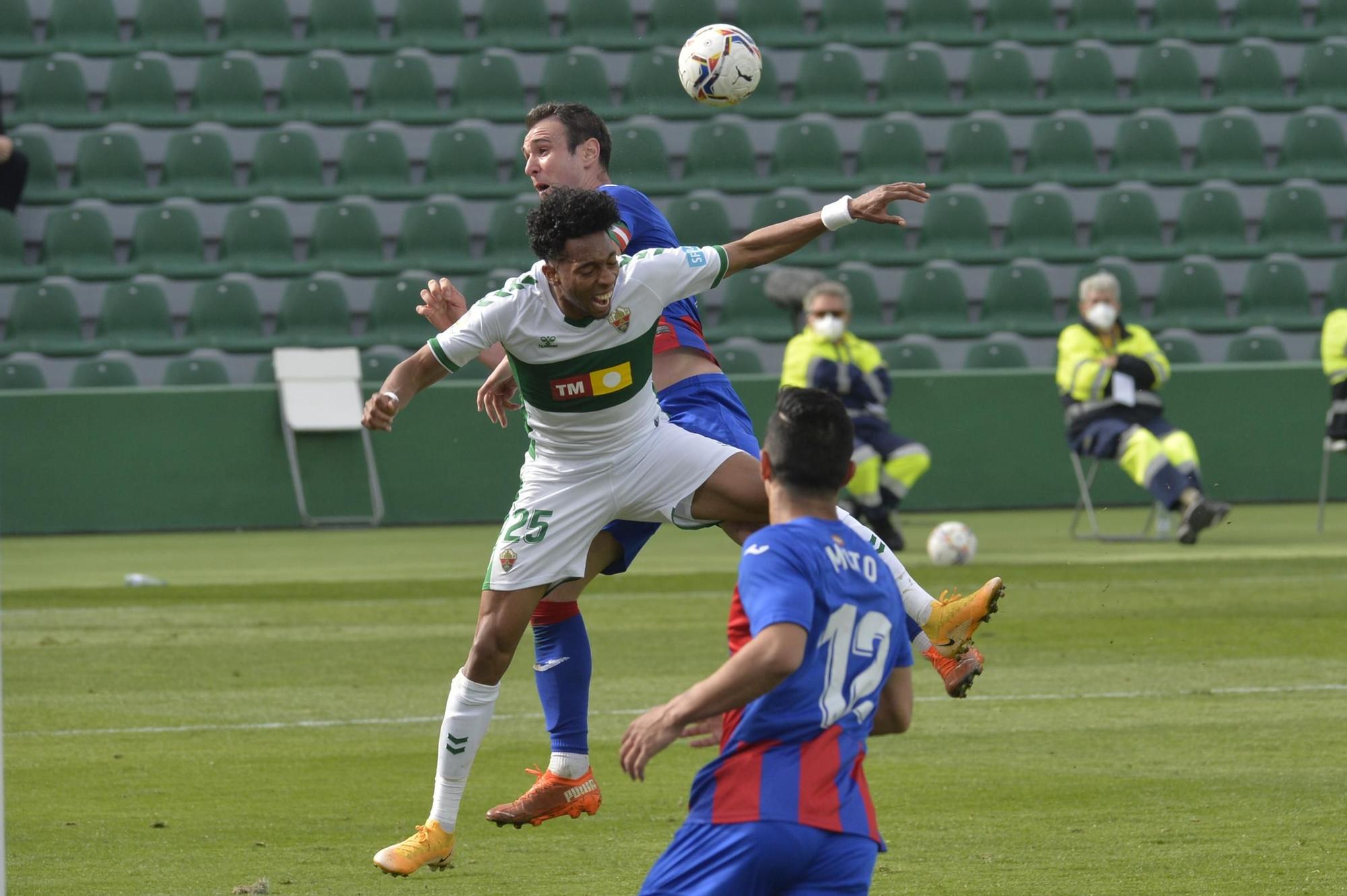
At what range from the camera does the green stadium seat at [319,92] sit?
1991cm

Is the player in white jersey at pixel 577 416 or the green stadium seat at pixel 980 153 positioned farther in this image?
the green stadium seat at pixel 980 153

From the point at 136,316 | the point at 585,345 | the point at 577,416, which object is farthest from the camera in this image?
the point at 136,316

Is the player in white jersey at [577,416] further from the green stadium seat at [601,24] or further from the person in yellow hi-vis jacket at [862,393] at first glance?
the green stadium seat at [601,24]

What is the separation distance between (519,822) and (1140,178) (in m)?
16.0

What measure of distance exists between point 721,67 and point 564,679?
252 centimetres

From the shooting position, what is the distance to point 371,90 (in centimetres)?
2014

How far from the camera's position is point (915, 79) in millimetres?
20812

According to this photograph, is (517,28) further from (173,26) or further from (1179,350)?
(1179,350)

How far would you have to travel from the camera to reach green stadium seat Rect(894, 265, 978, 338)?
19344 mm

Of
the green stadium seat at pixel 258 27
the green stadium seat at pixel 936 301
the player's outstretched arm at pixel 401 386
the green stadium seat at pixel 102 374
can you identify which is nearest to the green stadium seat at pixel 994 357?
the green stadium seat at pixel 936 301

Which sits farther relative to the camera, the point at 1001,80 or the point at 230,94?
the point at 1001,80

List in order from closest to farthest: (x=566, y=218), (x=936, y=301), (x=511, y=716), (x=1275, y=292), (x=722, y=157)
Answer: (x=566, y=218)
(x=511, y=716)
(x=936, y=301)
(x=1275, y=292)
(x=722, y=157)

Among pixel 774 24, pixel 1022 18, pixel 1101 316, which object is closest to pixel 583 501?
pixel 1101 316

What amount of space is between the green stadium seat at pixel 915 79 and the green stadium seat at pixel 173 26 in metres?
7.23
